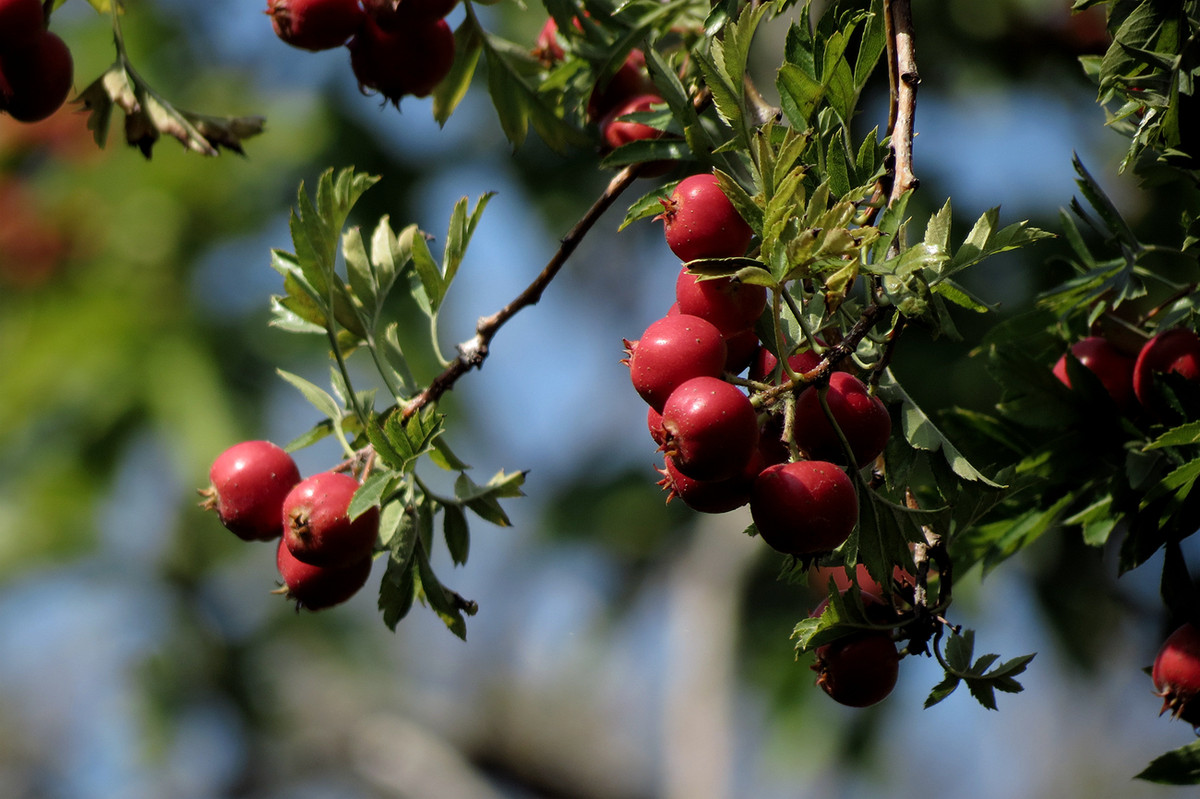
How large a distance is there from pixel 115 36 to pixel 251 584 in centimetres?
517

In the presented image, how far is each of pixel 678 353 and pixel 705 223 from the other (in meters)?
0.12

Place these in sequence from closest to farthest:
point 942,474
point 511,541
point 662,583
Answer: point 942,474 → point 662,583 → point 511,541

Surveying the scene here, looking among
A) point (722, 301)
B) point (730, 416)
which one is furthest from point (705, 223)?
point (730, 416)

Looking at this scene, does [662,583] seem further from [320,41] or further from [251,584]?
[320,41]

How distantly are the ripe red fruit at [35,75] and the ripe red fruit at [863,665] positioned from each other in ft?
3.73

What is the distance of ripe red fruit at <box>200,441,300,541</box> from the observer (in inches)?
46.9

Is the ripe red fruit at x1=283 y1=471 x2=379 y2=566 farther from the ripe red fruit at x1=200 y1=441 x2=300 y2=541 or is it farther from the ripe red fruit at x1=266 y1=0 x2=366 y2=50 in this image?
the ripe red fruit at x1=266 y1=0 x2=366 y2=50

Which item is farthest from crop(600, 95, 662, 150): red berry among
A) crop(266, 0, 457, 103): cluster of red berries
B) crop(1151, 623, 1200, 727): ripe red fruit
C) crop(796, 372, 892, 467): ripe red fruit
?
crop(1151, 623, 1200, 727): ripe red fruit

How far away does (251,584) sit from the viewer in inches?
239

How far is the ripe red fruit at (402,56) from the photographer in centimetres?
134

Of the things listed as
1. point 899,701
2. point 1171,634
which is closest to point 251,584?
point 899,701

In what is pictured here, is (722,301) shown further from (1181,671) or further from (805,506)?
(1181,671)

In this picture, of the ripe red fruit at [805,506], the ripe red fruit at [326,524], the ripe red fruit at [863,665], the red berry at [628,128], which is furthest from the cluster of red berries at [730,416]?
the red berry at [628,128]

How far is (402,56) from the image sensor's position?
53.2 inches
